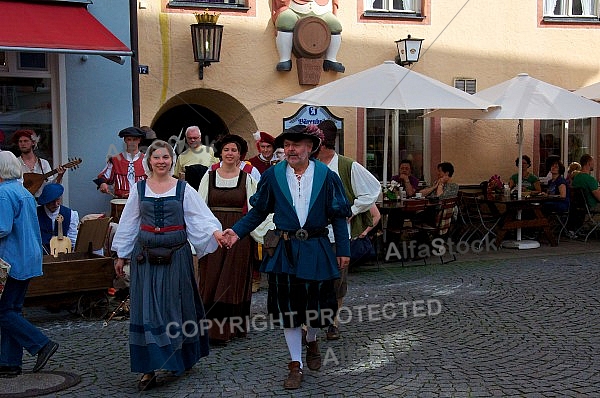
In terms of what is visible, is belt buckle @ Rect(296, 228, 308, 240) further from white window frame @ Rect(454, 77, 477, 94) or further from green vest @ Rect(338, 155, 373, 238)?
white window frame @ Rect(454, 77, 477, 94)

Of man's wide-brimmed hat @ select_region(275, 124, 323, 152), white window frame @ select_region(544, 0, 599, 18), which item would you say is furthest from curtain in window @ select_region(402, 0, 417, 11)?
man's wide-brimmed hat @ select_region(275, 124, 323, 152)

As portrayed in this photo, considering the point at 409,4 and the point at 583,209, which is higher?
the point at 409,4

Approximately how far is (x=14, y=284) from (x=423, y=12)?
365 inches

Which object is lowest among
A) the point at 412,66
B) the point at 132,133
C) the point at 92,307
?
the point at 92,307

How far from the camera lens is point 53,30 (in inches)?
386

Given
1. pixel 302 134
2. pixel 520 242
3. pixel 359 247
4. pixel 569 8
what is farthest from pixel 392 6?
pixel 302 134

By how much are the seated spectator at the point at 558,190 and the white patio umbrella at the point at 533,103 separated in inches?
32.4

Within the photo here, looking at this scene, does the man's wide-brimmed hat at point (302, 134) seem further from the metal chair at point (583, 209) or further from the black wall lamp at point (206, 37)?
the metal chair at point (583, 209)

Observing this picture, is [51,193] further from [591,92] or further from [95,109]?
[591,92]

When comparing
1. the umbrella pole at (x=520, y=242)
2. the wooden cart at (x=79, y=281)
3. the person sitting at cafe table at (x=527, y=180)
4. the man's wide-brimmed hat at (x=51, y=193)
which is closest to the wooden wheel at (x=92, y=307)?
the wooden cart at (x=79, y=281)

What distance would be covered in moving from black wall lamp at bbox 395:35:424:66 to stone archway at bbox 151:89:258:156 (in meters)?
2.52

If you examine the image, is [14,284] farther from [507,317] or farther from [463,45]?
[463,45]

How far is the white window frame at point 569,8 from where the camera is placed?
14.3 m

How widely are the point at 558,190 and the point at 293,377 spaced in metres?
7.92
